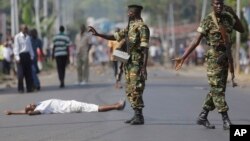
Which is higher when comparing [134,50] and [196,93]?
[134,50]

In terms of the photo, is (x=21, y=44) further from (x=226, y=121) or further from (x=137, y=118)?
(x=226, y=121)

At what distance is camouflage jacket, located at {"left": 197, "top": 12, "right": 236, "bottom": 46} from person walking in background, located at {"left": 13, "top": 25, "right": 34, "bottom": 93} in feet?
31.4

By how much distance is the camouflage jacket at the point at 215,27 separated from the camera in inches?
413

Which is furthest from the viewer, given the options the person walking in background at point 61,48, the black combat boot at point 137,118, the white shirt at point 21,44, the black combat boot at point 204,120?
the person walking in background at point 61,48

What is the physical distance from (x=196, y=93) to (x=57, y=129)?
7.84m

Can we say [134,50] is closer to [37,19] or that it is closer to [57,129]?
[57,129]

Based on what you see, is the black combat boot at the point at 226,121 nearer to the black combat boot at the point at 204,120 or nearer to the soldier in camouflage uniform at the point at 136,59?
the black combat boot at the point at 204,120

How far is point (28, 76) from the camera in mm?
20062

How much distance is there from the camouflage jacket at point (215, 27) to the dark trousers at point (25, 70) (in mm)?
9758

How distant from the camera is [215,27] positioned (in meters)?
10.5

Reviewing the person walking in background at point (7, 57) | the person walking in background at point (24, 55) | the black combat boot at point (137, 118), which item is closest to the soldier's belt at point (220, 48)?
the black combat boot at point (137, 118)

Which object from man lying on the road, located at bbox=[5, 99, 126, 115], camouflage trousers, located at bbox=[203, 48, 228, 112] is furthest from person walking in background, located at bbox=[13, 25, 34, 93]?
camouflage trousers, located at bbox=[203, 48, 228, 112]

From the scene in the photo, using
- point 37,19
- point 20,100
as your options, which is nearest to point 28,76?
point 20,100

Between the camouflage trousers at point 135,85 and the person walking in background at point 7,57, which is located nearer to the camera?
the camouflage trousers at point 135,85
